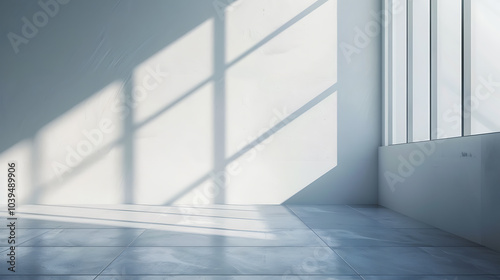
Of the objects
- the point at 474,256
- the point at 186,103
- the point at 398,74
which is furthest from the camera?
the point at 186,103

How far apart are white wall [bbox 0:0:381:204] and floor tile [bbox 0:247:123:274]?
7.54 feet

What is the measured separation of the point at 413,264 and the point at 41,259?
216 centimetres

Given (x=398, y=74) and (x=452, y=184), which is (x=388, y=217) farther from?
(x=398, y=74)

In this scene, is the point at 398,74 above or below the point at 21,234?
above

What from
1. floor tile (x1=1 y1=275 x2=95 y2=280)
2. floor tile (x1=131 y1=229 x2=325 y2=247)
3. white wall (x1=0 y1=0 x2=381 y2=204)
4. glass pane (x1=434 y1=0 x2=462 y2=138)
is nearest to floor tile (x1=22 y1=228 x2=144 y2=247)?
floor tile (x1=131 y1=229 x2=325 y2=247)

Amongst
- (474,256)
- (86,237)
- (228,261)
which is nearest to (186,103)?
(86,237)

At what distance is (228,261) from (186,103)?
2.89m

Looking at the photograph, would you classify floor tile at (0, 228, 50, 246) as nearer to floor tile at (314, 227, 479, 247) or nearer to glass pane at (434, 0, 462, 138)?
floor tile at (314, 227, 479, 247)

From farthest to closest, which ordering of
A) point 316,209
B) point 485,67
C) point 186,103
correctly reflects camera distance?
point 186,103 < point 316,209 < point 485,67

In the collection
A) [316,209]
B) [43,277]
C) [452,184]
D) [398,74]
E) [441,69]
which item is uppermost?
[398,74]

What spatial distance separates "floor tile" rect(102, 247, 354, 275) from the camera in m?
2.25

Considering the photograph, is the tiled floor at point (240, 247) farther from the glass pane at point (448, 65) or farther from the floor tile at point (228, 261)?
the glass pane at point (448, 65)

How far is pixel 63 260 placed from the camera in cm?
245

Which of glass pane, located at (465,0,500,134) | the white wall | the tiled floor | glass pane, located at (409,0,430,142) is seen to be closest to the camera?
the tiled floor
